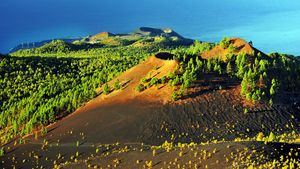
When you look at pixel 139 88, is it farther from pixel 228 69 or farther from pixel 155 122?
pixel 228 69

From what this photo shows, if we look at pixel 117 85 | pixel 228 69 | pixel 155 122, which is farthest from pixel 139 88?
pixel 228 69

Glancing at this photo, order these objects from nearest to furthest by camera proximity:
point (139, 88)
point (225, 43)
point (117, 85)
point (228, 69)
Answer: point (139, 88)
point (228, 69)
point (117, 85)
point (225, 43)

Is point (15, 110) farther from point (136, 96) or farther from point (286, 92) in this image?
point (286, 92)

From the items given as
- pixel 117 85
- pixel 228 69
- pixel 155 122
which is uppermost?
pixel 228 69

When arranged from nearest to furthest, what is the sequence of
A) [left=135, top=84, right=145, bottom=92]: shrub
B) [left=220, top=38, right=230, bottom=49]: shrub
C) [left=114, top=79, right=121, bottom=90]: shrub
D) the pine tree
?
[left=135, top=84, right=145, bottom=92]: shrub, the pine tree, [left=114, top=79, right=121, bottom=90]: shrub, [left=220, top=38, right=230, bottom=49]: shrub

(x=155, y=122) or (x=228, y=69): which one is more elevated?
(x=228, y=69)

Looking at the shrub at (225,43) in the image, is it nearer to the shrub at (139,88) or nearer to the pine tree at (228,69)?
the pine tree at (228,69)

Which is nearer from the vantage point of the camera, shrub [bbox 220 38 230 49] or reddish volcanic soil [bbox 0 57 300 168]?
reddish volcanic soil [bbox 0 57 300 168]

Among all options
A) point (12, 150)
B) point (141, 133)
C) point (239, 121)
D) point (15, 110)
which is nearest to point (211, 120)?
point (239, 121)

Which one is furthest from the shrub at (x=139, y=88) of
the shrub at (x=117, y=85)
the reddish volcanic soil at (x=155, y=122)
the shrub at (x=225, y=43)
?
the shrub at (x=225, y=43)

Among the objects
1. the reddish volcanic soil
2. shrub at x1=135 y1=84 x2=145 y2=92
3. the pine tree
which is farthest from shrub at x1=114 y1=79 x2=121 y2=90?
the pine tree

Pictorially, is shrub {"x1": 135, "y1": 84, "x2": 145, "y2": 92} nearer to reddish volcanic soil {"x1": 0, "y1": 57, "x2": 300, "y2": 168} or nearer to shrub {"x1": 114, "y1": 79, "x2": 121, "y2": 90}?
reddish volcanic soil {"x1": 0, "y1": 57, "x2": 300, "y2": 168}
